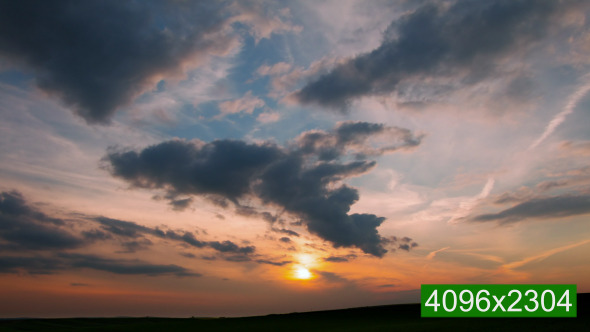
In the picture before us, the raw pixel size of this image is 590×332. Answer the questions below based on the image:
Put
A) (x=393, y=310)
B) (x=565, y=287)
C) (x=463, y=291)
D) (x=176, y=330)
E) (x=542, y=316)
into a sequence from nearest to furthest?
(x=542, y=316) → (x=565, y=287) → (x=463, y=291) → (x=176, y=330) → (x=393, y=310)

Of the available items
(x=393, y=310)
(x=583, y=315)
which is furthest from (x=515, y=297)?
(x=393, y=310)

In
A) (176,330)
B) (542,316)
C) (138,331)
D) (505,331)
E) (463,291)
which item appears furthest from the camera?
(176,330)

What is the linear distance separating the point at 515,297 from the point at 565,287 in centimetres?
631

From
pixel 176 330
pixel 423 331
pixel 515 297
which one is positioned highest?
pixel 515 297

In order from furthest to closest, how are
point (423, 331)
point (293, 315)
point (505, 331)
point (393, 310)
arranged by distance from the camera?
point (293, 315)
point (393, 310)
point (423, 331)
point (505, 331)

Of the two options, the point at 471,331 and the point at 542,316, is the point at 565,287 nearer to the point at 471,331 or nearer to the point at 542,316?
the point at 542,316

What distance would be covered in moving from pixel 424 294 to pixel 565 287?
58.7 feet

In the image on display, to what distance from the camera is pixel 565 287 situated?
48.0 m

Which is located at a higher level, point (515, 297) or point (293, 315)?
point (515, 297)

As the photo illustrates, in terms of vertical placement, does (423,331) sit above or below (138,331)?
above

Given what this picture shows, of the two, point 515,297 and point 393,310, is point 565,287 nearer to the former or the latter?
point 515,297

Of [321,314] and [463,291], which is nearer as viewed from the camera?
[463,291]

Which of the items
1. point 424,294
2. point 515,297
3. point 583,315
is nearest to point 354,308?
point 424,294

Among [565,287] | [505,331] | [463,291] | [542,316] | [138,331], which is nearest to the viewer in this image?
[505,331]
